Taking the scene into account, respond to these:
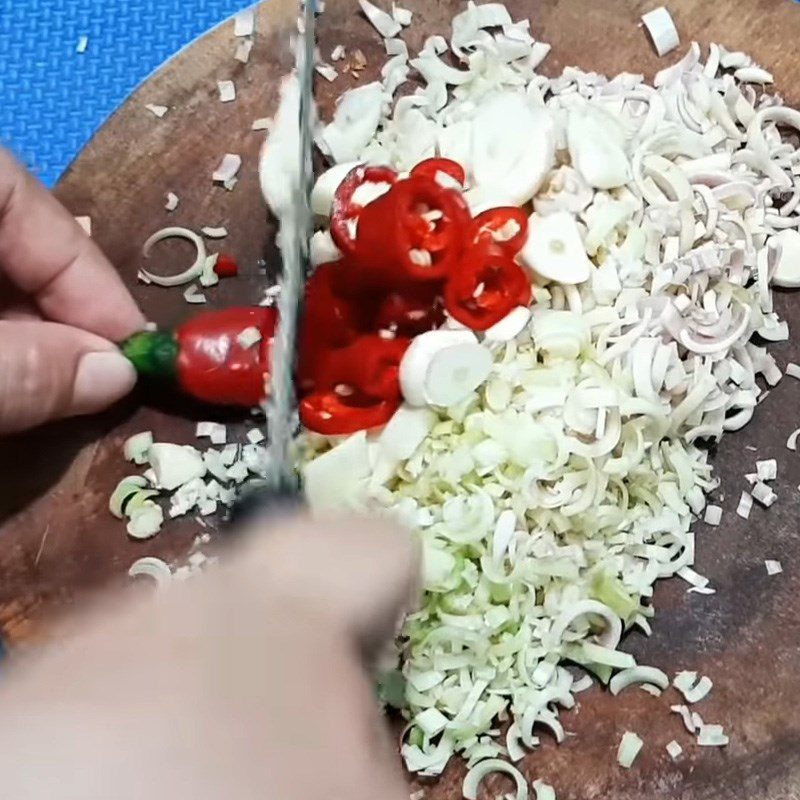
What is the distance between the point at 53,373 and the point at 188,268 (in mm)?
181

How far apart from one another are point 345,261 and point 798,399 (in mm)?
465

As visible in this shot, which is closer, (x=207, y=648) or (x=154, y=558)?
(x=207, y=648)

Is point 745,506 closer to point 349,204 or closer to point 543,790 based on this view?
point 543,790

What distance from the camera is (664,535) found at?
3.65 feet

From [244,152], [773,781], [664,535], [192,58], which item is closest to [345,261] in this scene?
[244,152]

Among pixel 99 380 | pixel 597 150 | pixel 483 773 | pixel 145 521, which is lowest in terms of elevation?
pixel 483 773

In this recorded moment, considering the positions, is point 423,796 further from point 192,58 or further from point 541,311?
point 192,58

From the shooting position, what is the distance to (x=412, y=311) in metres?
1.12

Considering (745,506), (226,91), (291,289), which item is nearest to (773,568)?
(745,506)

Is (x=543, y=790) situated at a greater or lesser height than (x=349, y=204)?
lesser

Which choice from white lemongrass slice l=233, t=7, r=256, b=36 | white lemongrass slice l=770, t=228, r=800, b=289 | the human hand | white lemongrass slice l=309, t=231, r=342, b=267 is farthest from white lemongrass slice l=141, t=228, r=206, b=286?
white lemongrass slice l=770, t=228, r=800, b=289

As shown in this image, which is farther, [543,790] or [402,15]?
[402,15]

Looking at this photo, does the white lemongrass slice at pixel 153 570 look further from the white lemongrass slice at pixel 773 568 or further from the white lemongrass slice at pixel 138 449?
the white lemongrass slice at pixel 773 568

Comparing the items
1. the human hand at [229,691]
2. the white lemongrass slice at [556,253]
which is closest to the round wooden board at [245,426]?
the white lemongrass slice at [556,253]
